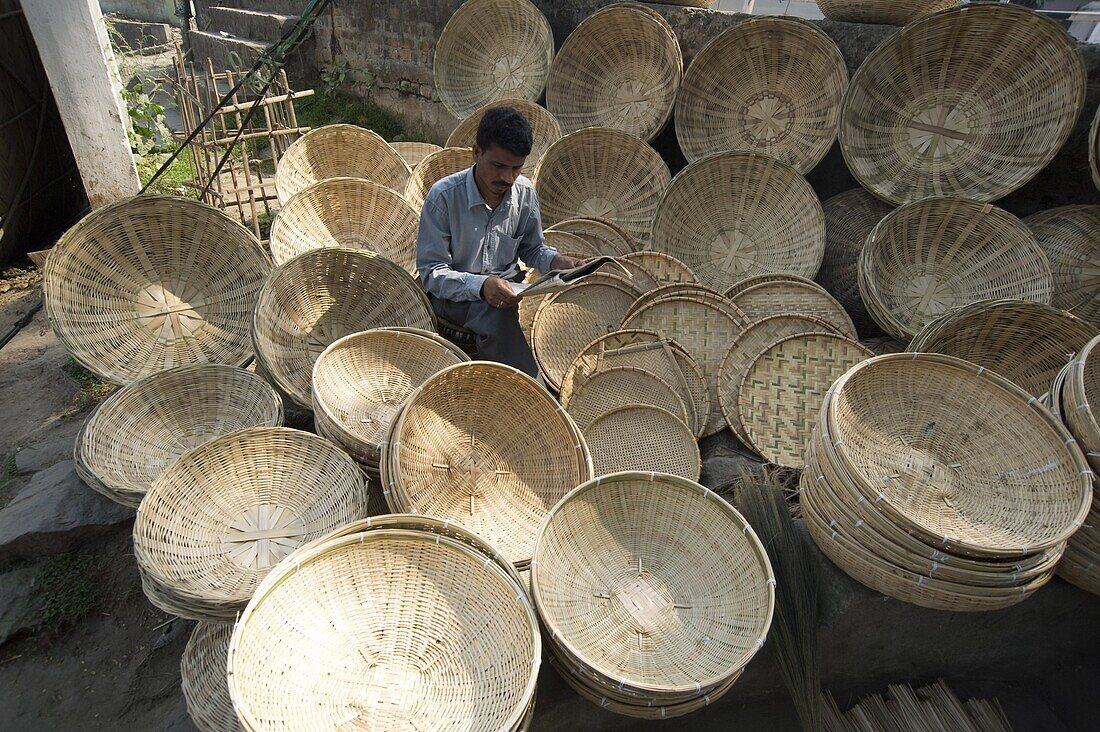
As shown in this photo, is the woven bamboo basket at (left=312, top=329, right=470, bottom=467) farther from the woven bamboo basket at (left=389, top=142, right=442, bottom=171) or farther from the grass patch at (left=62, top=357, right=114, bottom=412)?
the woven bamboo basket at (left=389, top=142, right=442, bottom=171)

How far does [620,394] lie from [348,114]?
17.3 feet

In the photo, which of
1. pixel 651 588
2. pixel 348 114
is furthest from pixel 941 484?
pixel 348 114

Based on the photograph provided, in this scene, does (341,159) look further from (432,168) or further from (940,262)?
(940,262)

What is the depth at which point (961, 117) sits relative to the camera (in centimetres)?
323

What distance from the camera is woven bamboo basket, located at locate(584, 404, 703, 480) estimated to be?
246cm

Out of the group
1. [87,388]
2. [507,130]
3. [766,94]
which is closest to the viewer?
[507,130]

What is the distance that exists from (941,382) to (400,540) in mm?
1811

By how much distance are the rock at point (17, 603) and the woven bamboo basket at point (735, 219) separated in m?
3.16

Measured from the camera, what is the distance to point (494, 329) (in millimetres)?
2553

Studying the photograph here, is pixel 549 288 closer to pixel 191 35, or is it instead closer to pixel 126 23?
pixel 191 35

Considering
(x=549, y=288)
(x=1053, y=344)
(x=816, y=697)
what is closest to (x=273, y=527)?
(x=549, y=288)

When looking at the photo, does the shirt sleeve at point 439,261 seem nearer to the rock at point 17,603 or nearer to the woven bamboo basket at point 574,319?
the woven bamboo basket at point 574,319

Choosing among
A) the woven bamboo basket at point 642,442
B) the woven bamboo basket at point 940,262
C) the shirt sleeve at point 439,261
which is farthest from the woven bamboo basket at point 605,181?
the woven bamboo basket at point 642,442

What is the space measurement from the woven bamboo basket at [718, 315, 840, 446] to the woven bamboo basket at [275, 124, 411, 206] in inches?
93.2
